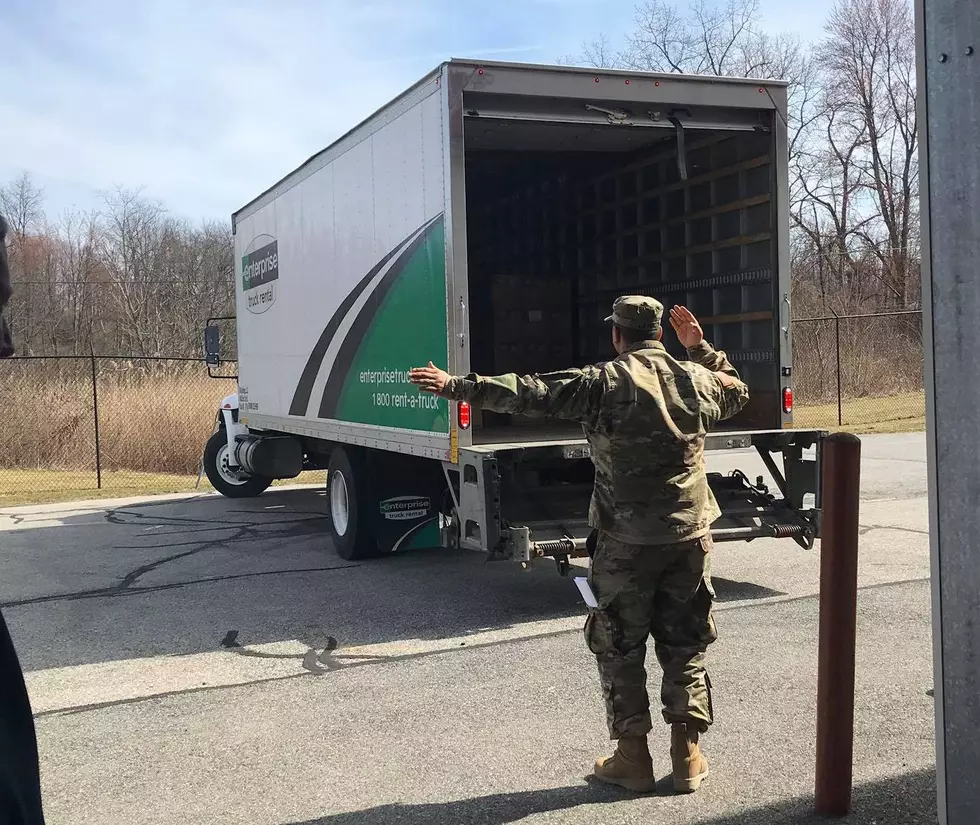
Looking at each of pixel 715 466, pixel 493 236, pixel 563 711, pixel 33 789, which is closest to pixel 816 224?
pixel 715 466

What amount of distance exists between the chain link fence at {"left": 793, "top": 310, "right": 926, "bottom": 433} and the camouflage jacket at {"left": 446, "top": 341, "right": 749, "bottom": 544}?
18.6m

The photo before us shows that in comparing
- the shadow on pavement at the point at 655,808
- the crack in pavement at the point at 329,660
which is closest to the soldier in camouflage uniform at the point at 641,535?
the shadow on pavement at the point at 655,808

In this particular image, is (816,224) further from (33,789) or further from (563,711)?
(33,789)

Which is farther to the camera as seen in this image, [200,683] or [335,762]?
[200,683]

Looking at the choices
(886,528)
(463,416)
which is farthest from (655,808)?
(886,528)

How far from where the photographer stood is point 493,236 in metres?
10.7

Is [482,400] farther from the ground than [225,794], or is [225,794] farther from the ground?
[482,400]

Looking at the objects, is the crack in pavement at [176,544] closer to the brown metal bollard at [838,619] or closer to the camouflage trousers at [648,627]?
the camouflage trousers at [648,627]

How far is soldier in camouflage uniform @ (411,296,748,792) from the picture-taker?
3805mm

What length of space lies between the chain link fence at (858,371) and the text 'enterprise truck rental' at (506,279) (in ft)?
43.5

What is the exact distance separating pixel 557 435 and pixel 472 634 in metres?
1.83

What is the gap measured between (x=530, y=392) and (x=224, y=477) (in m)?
10.5

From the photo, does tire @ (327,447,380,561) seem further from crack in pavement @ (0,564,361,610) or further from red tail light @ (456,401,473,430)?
red tail light @ (456,401,473,430)

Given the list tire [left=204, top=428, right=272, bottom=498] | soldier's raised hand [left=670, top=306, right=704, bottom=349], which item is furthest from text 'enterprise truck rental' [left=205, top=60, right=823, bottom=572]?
tire [left=204, top=428, right=272, bottom=498]
